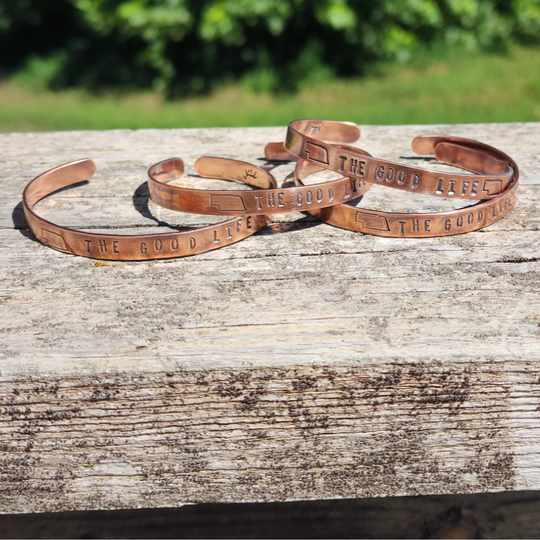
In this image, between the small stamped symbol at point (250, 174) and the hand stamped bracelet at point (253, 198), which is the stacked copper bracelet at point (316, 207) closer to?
the hand stamped bracelet at point (253, 198)

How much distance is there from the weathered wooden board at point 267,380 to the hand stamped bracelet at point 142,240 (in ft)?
0.19

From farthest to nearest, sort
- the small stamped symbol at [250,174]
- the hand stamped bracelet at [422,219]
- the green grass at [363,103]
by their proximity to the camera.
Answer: the green grass at [363,103]
the small stamped symbol at [250,174]
the hand stamped bracelet at [422,219]

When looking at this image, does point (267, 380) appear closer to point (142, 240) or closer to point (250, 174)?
point (142, 240)

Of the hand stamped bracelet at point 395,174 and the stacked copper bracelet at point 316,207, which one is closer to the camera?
the stacked copper bracelet at point 316,207

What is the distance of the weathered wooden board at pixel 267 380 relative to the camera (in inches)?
57.1

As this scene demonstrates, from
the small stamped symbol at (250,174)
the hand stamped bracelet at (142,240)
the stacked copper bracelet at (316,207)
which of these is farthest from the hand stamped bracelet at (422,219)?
the small stamped symbol at (250,174)

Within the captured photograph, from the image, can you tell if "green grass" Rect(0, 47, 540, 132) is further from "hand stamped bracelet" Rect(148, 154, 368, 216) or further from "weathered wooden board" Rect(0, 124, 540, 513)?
"weathered wooden board" Rect(0, 124, 540, 513)

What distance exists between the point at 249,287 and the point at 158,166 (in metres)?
0.91

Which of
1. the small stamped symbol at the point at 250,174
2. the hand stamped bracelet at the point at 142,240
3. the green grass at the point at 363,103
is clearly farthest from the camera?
the green grass at the point at 363,103

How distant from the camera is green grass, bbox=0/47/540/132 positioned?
20.8ft

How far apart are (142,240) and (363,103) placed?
537cm

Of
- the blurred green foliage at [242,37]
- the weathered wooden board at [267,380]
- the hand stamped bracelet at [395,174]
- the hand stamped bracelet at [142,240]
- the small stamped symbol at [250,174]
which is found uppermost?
the blurred green foliage at [242,37]

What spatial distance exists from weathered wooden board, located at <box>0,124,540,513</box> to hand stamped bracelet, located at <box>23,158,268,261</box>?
6cm

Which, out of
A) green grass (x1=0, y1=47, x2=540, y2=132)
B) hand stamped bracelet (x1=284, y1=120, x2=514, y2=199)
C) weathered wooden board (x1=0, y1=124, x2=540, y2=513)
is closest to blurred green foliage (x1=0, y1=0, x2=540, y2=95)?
green grass (x1=0, y1=47, x2=540, y2=132)
